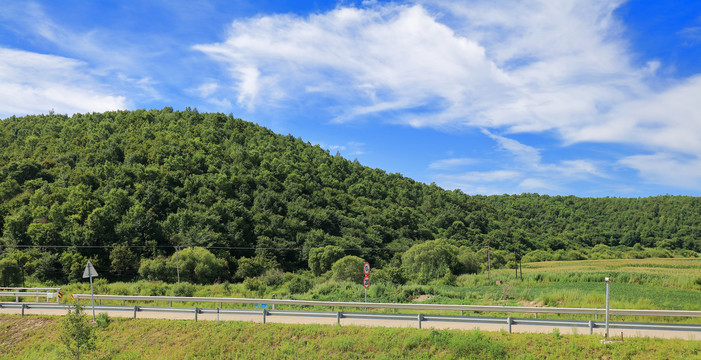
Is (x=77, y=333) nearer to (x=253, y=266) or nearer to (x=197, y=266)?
(x=197, y=266)

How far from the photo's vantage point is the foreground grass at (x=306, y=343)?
15.6 meters

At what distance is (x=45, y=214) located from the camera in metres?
68.2

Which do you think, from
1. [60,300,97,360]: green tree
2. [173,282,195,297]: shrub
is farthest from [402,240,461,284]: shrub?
[60,300,97,360]: green tree

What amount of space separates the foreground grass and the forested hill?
44.1 m

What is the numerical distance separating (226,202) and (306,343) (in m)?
70.7

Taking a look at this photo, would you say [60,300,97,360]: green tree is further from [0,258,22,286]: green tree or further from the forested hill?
the forested hill

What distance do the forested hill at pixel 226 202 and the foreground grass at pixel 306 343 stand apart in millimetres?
44141

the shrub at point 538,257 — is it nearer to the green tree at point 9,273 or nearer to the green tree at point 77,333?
the green tree at point 9,273

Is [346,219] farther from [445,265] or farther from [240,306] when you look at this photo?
[240,306]

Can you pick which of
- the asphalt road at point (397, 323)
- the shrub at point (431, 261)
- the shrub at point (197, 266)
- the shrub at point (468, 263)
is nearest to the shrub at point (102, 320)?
the asphalt road at point (397, 323)

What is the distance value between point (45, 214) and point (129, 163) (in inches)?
930

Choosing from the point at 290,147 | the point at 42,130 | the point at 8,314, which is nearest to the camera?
the point at 8,314

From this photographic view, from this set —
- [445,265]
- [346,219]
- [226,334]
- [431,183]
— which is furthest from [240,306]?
[431,183]

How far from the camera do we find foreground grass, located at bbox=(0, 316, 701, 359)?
15.6m
